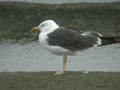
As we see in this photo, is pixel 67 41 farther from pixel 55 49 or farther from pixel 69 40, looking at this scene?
pixel 55 49

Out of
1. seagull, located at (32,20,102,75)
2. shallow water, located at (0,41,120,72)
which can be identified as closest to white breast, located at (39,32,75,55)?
seagull, located at (32,20,102,75)

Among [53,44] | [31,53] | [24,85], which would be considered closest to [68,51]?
[53,44]

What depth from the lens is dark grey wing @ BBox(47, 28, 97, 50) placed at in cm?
620

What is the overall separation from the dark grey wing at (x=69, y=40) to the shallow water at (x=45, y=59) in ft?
7.87

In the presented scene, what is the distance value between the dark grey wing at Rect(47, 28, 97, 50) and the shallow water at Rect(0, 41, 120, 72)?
2.40m

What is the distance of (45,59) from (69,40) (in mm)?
3445

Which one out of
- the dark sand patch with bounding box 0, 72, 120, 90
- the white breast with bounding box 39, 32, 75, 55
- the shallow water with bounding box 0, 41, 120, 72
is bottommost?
the shallow water with bounding box 0, 41, 120, 72

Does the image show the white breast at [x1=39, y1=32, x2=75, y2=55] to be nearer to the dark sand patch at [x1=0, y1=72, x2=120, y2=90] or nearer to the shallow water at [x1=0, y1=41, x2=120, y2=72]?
the dark sand patch at [x1=0, y1=72, x2=120, y2=90]

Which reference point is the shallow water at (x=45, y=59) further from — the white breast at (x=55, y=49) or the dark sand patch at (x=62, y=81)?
the white breast at (x=55, y=49)

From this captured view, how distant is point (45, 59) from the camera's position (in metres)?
9.59

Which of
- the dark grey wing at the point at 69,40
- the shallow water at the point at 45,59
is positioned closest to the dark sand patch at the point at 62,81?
the dark grey wing at the point at 69,40

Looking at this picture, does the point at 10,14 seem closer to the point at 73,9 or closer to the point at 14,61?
the point at 73,9

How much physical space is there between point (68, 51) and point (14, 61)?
11.5ft

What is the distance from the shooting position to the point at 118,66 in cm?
891
